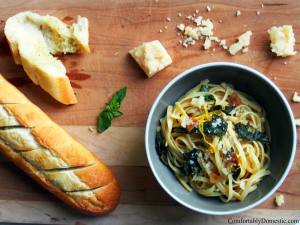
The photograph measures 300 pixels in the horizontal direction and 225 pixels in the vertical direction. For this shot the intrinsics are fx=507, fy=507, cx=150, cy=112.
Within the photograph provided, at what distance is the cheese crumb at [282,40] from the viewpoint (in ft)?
8.03

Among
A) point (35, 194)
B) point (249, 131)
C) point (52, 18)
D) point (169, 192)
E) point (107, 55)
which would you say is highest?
point (52, 18)

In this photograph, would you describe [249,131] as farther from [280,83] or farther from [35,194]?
[35,194]

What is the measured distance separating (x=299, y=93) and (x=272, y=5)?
0.45 meters

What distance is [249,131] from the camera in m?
2.38

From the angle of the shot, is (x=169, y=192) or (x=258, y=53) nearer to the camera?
(x=169, y=192)

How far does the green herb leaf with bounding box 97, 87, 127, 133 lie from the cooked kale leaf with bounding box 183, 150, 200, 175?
1.38 feet

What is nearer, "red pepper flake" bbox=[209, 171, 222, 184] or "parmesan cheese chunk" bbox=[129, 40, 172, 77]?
"red pepper flake" bbox=[209, 171, 222, 184]

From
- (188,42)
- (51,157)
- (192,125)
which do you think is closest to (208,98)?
(192,125)

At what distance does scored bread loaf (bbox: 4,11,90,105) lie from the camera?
2477 millimetres

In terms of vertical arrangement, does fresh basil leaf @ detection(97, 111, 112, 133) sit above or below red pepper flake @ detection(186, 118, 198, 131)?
below

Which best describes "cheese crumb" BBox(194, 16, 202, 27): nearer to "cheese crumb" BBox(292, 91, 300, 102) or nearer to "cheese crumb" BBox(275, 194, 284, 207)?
"cheese crumb" BBox(292, 91, 300, 102)

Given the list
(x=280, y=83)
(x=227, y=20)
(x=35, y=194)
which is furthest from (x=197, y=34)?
(x=35, y=194)

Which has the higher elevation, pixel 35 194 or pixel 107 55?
pixel 107 55

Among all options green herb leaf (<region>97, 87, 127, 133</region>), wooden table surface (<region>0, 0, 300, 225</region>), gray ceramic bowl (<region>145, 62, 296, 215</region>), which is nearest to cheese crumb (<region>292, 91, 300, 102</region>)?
wooden table surface (<region>0, 0, 300, 225</region>)
